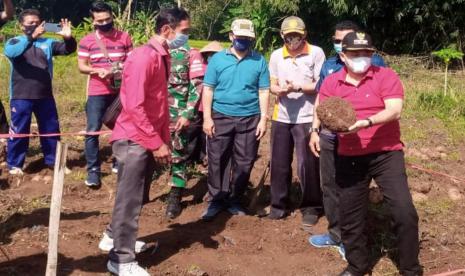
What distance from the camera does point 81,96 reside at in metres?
10.9

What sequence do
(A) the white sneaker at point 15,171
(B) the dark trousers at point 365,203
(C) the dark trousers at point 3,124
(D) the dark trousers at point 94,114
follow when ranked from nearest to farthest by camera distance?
(B) the dark trousers at point 365,203 → (D) the dark trousers at point 94,114 → (A) the white sneaker at point 15,171 → (C) the dark trousers at point 3,124

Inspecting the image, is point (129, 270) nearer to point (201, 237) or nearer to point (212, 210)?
point (201, 237)

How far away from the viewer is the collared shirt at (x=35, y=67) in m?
6.05

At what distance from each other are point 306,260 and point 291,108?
4.18ft

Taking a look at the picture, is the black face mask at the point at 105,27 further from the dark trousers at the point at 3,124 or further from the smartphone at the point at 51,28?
the dark trousers at the point at 3,124

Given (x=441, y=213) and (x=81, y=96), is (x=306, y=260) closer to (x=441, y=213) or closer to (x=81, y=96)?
(x=441, y=213)

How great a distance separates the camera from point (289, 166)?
5113mm

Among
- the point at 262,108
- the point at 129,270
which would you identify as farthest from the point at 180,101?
the point at 129,270

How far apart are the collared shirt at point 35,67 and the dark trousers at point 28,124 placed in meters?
0.10

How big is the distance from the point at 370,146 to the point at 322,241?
119 centimetres

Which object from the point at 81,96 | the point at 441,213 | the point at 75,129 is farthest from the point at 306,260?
the point at 81,96

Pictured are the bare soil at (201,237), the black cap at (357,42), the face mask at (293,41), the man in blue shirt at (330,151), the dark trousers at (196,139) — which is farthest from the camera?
the dark trousers at (196,139)

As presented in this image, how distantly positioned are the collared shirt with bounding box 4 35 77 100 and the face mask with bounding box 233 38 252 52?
201cm

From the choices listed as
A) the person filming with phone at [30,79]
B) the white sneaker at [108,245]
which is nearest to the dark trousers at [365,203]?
the white sneaker at [108,245]
